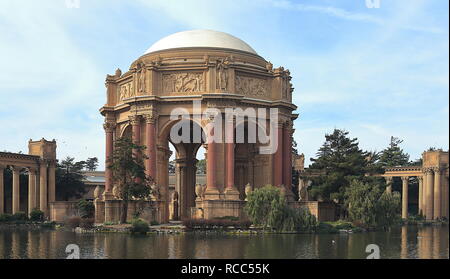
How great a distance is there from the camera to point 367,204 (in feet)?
141

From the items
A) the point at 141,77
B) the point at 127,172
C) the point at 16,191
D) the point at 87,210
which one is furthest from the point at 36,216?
the point at 127,172

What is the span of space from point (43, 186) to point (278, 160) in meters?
26.6

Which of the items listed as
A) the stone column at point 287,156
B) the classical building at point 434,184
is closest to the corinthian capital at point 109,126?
the stone column at point 287,156

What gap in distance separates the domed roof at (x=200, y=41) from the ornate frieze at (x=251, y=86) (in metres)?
3.16

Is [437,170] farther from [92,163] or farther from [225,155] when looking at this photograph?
[92,163]

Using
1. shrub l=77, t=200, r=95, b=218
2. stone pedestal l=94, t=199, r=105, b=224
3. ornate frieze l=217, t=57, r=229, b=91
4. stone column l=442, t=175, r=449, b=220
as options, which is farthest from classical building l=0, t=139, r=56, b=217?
stone column l=442, t=175, r=449, b=220

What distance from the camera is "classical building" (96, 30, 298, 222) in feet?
158

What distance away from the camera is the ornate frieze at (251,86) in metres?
50.2

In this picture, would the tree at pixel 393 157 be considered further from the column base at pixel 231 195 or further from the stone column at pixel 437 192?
the column base at pixel 231 195

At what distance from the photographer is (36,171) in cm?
6600

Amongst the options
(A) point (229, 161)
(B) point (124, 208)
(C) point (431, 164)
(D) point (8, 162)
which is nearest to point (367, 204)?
(A) point (229, 161)

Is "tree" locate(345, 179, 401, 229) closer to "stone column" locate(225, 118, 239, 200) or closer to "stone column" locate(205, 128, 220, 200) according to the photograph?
"stone column" locate(225, 118, 239, 200)
